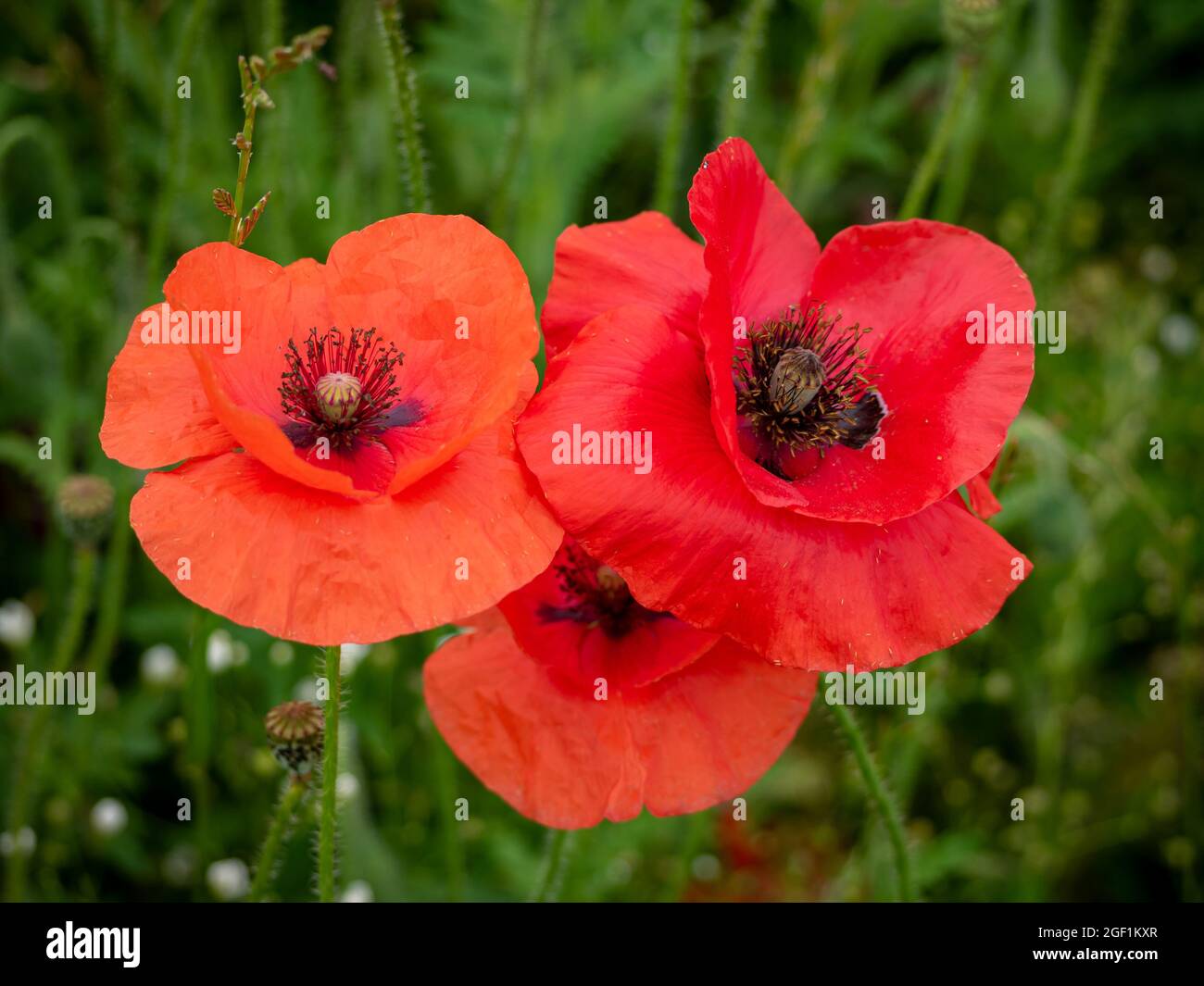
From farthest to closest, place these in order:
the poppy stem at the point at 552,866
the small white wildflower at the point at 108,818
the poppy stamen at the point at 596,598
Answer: the small white wildflower at the point at 108,818, the poppy stem at the point at 552,866, the poppy stamen at the point at 596,598

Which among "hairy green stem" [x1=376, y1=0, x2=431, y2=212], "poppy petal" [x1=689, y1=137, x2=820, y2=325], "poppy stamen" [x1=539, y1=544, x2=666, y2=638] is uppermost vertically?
"hairy green stem" [x1=376, y1=0, x2=431, y2=212]

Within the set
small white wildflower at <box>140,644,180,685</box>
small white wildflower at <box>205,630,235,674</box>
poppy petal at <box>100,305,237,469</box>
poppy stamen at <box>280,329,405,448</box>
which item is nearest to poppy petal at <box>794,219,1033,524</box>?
poppy stamen at <box>280,329,405,448</box>

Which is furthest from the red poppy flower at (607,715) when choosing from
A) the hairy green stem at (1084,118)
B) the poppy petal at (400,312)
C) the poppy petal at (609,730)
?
the hairy green stem at (1084,118)

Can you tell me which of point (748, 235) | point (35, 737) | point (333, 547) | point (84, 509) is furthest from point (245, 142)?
point (35, 737)

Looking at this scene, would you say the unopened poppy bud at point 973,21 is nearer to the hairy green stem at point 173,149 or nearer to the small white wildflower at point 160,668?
the hairy green stem at point 173,149

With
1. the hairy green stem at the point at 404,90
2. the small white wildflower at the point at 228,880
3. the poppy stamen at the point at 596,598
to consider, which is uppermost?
the hairy green stem at the point at 404,90

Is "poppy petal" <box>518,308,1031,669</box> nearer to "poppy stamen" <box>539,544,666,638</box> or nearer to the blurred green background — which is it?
"poppy stamen" <box>539,544,666,638</box>
